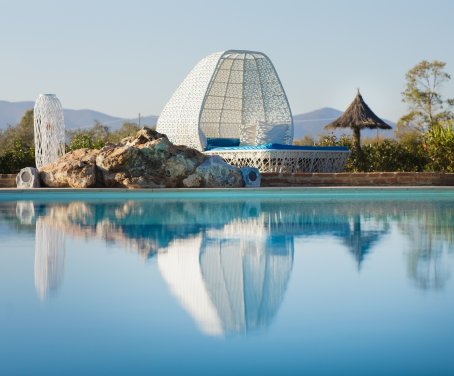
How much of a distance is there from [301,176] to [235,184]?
3.79 feet

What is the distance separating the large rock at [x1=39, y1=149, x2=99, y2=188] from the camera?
13453mm

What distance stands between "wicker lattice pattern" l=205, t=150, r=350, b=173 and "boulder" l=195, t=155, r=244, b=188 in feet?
3.03

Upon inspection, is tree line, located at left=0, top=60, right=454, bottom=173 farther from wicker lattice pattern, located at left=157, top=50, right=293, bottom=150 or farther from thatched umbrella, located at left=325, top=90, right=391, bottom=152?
wicker lattice pattern, located at left=157, top=50, right=293, bottom=150

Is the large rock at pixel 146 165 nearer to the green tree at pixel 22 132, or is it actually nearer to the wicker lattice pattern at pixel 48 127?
the wicker lattice pattern at pixel 48 127

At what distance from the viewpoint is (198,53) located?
75.5 ft

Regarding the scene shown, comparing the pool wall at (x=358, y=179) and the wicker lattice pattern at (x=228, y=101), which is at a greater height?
the wicker lattice pattern at (x=228, y=101)

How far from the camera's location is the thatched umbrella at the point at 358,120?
1950 centimetres

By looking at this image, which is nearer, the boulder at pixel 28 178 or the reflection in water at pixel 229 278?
the reflection in water at pixel 229 278

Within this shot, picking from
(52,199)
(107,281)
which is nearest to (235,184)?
(52,199)

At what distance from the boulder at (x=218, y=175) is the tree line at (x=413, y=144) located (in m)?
4.93

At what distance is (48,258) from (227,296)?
6.22 feet

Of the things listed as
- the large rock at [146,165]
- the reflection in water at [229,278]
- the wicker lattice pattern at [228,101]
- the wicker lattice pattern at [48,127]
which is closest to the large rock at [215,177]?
the large rock at [146,165]

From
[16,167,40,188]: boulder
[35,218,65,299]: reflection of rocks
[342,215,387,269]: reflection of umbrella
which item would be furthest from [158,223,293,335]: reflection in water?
[16,167,40,188]: boulder

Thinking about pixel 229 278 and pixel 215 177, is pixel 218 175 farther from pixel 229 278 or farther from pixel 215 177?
pixel 229 278
